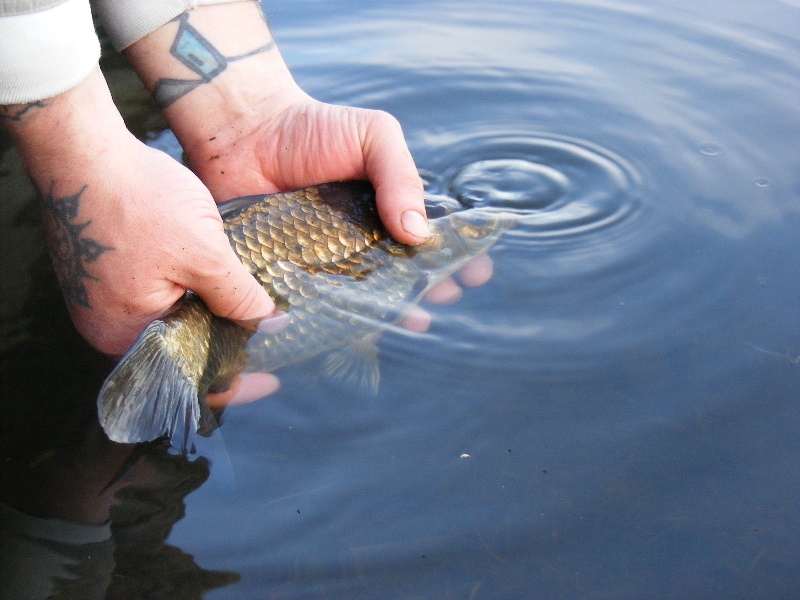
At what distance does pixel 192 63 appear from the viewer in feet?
10.5

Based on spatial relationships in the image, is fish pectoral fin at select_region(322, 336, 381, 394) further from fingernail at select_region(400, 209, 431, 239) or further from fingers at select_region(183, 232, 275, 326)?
fingernail at select_region(400, 209, 431, 239)

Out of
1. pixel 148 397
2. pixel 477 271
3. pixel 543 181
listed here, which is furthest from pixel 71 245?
pixel 543 181

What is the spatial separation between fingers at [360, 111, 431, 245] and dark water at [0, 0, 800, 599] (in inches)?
12.5

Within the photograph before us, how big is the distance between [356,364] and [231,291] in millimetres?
453

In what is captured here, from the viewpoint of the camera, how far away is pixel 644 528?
1971 millimetres

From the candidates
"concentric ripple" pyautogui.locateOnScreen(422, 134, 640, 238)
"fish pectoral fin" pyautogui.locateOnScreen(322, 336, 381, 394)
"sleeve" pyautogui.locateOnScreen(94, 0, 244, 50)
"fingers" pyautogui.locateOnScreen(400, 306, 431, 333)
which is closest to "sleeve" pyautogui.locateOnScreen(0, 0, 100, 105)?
"sleeve" pyautogui.locateOnScreen(94, 0, 244, 50)

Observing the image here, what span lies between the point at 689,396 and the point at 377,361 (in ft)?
3.11

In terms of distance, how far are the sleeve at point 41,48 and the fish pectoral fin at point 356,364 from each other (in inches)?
43.0

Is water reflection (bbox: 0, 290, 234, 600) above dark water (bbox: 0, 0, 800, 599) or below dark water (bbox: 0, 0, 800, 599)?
above

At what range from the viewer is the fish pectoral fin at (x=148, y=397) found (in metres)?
2.02

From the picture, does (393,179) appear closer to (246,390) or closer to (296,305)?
(296,305)

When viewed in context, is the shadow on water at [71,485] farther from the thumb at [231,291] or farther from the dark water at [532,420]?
the thumb at [231,291]

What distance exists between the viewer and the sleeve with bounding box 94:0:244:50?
300 cm

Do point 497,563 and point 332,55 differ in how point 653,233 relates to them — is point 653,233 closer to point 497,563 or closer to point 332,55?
point 497,563
